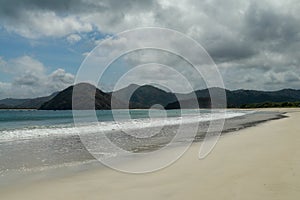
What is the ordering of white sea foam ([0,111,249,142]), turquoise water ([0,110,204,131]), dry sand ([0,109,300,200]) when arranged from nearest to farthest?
dry sand ([0,109,300,200]), white sea foam ([0,111,249,142]), turquoise water ([0,110,204,131])

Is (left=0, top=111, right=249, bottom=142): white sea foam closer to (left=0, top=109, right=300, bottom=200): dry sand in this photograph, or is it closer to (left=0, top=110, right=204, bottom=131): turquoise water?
(left=0, top=110, right=204, bottom=131): turquoise water

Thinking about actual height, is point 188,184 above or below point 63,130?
below

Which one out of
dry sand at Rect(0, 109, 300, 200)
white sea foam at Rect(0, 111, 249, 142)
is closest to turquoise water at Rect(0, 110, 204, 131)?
white sea foam at Rect(0, 111, 249, 142)

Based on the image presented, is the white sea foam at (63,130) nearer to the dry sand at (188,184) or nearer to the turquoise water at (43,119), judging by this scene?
the turquoise water at (43,119)

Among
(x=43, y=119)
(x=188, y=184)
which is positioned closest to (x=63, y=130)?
(x=188, y=184)

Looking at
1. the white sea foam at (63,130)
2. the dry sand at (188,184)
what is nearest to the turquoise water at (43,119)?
the white sea foam at (63,130)

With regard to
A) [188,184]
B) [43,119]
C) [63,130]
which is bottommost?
[188,184]

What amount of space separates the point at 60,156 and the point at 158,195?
6.50 m

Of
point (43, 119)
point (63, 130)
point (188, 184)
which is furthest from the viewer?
point (43, 119)

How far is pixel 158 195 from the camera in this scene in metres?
5.74

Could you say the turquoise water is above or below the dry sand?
above

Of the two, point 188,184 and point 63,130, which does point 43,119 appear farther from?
point 188,184

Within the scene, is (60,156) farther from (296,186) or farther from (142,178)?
(296,186)

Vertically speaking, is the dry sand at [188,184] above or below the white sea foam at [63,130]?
below
